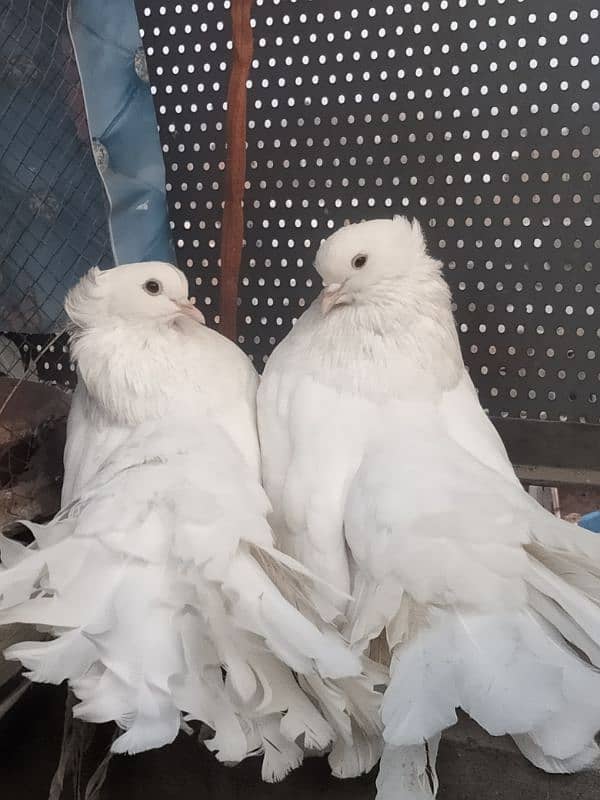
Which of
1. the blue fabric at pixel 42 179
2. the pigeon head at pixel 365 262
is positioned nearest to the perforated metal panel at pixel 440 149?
the blue fabric at pixel 42 179

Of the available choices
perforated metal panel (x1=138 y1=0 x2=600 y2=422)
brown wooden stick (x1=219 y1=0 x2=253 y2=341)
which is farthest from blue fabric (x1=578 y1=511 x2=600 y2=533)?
brown wooden stick (x1=219 y1=0 x2=253 y2=341)

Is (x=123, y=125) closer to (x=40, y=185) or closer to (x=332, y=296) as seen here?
(x=40, y=185)

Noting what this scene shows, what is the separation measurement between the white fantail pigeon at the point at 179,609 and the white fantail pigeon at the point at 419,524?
58mm

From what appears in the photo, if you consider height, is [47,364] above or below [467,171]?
below

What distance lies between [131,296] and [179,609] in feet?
1.34

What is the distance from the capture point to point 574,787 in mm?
630

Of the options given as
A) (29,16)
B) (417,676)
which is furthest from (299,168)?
(417,676)

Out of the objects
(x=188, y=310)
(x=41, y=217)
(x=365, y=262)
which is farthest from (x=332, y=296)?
(x=41, y=217)

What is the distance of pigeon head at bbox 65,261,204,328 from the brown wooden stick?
0.15 meters

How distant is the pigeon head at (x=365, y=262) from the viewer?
885mm

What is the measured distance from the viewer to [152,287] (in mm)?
922

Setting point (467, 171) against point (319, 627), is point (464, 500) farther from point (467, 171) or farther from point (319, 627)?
point (467, 171)

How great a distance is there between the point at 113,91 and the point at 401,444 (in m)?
0.80

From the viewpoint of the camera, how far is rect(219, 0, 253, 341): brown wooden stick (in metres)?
0.95
